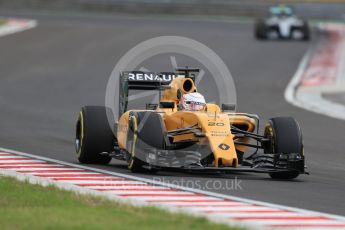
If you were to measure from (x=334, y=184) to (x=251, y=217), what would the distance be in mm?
3955

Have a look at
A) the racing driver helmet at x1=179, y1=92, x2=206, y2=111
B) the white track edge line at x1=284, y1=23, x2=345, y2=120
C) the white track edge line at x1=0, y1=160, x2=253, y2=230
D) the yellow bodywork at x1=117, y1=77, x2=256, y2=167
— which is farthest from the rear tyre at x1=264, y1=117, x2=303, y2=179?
the white track edge line at x1=284, y1=23, x2=345, y2=120

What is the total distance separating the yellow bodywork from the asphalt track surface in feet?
1.26

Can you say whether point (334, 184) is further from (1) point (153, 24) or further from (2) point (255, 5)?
(2) point (255, 5)

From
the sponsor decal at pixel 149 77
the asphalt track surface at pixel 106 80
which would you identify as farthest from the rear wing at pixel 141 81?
the asphalt track surface at pixel 106 80

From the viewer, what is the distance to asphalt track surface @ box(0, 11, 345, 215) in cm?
1414

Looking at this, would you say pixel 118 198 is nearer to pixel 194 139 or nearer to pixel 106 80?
pixel 194 139

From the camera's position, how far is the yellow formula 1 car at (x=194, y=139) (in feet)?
46.2

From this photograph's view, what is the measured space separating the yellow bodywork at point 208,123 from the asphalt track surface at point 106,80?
384 millimetres

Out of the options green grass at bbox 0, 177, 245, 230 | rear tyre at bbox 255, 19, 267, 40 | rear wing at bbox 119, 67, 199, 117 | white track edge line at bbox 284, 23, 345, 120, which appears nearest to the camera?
green grass at bbox 0, 177, 245, 230

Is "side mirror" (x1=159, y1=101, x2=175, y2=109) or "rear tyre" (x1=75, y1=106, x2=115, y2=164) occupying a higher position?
"side mirror" (x1=159, y1=101, x2=175, y2=109)

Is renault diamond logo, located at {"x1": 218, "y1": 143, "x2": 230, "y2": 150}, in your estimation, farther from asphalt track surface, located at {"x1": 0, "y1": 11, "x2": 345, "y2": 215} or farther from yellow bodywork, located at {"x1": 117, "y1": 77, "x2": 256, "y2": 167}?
asphalt track surface, located at {"x1": 0, "y1": 11, "x2": 345, "y2": 215}

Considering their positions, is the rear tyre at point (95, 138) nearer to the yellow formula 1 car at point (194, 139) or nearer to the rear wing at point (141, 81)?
the yellow formula 1 car at point (194, 139)

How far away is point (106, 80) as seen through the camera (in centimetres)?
3334

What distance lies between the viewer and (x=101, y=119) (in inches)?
632
